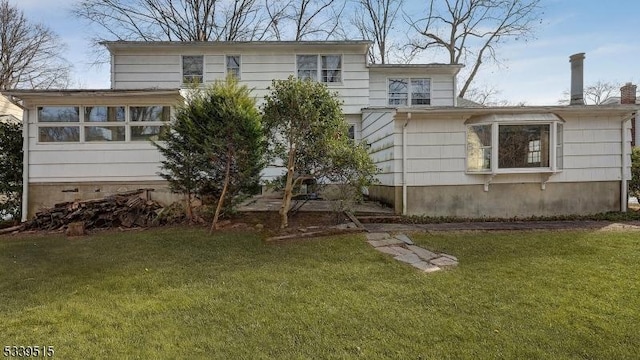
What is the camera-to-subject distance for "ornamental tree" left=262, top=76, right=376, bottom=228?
6.71 metres

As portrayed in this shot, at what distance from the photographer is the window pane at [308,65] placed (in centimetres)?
1340

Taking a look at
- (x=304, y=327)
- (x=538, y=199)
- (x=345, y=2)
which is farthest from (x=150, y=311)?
(x=345, y=2)

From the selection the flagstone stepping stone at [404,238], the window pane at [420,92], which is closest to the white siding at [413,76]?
the window pane at [420,92]

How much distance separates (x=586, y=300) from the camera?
381 cm

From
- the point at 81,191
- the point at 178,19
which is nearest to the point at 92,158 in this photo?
the point at 81,191

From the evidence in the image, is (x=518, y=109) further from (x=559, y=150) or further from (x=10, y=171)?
(x=10, y=171)

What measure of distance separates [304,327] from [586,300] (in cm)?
293

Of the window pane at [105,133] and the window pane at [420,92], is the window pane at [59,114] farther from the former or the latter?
the window pane at [420,92]

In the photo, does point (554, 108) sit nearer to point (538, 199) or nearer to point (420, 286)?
point (538, 199)

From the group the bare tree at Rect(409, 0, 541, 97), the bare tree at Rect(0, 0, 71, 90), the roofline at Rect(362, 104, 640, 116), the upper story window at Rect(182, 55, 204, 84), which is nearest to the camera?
the roofline at Rect(362, 104, 640, 116)

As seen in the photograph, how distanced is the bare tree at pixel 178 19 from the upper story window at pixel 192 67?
777 centimetres

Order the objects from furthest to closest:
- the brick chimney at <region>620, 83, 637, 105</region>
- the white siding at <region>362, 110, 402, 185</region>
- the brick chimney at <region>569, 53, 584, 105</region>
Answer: the brick chimney at <region>620, 83, 637, 105</region>
the brick chimney at <region>569, 53, 584, 105</region>
the white siding at <region>362, 110, 402, 185</region>

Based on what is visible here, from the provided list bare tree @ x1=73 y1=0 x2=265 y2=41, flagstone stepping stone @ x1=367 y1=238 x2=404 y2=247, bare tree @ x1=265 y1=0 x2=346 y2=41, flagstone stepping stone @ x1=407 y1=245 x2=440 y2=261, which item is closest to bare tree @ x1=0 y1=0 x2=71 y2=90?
bare tree @ x1=73 y1=0 x2=265 y2=41

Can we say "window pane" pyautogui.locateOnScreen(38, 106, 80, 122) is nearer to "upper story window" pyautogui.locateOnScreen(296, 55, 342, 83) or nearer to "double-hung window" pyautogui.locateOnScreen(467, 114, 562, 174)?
"upper story window" pyautogui.locateOnScreen(296, 55, 342, 83)
